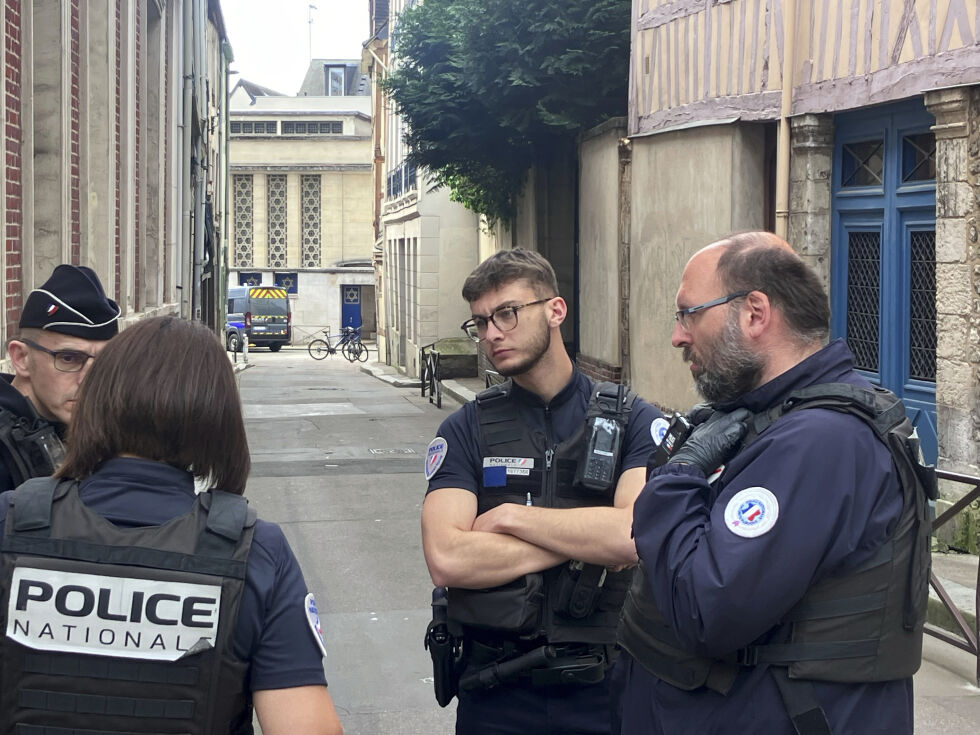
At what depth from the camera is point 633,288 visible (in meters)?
14.1

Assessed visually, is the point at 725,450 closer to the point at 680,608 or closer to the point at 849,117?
the point at 680,608

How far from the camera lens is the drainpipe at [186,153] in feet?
61.3

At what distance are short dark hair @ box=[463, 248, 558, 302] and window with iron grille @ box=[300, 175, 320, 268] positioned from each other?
57.2 metres

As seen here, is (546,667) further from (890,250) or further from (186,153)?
(186,153)

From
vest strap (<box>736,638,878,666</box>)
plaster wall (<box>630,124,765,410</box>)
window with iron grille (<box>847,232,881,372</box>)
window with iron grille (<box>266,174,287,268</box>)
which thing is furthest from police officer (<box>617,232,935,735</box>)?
window with iron grille (<box>266,174,287,268</box>)

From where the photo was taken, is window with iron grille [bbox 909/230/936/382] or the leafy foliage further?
the leafy foliage

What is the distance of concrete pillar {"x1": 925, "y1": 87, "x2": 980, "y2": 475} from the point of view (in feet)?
26.1

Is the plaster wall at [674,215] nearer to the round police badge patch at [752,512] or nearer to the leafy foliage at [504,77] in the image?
the leafy foliage at [504,77]

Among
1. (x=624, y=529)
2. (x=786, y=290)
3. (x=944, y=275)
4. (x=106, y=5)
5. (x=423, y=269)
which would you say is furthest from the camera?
(x=423, y=269)

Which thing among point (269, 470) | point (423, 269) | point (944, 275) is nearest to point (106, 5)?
point (269, 470)

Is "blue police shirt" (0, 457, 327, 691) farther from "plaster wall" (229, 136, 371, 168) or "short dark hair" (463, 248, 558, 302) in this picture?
"plaster wall" (229, 136, 371, 168)

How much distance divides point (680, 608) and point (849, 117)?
8.21 meters

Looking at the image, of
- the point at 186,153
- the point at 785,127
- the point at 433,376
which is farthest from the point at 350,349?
Answer: the point at 785,127

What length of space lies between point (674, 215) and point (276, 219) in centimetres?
4942
